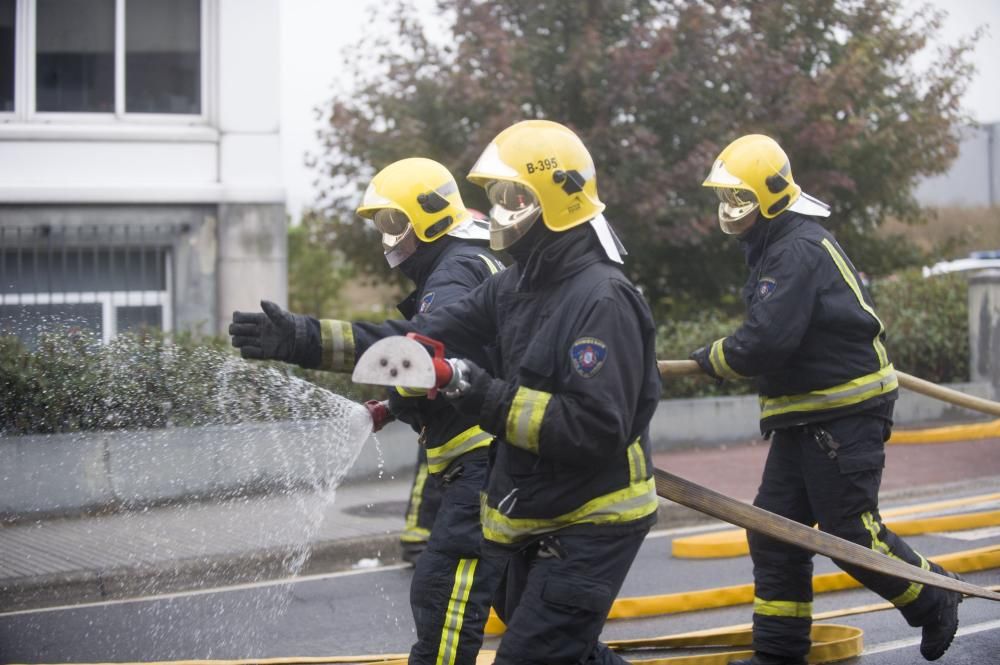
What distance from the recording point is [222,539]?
826cm

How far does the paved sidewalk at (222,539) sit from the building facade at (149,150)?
10.8 feet

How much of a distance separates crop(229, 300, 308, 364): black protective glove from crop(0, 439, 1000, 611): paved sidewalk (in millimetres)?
2002

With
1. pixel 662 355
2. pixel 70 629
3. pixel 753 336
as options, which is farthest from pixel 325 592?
pixel 662 355

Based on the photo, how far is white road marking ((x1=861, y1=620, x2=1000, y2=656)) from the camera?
557 centimetres

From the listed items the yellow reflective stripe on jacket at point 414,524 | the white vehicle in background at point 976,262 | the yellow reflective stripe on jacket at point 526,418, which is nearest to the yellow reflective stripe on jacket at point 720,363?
the yellow reflective stripe on jacket at point 526,418

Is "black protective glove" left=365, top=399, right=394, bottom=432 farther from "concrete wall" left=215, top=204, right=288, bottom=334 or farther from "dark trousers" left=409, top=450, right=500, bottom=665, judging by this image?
"concrete wall" left=215, top=204, right=288, bottom=334

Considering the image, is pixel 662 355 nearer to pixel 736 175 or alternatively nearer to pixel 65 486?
pixel 65 486

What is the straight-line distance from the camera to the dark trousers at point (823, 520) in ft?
16.0

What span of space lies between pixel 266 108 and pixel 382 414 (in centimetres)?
914

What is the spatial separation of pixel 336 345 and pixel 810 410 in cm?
195

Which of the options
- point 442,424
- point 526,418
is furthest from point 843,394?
point 526,418

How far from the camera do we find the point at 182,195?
12.6 m

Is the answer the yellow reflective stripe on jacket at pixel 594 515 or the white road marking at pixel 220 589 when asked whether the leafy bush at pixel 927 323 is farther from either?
the yellow reflective stripe on jacket at pixel 594 515

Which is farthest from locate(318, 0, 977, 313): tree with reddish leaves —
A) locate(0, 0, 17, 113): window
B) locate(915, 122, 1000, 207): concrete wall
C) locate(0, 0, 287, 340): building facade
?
locate(915, 122, 1000, 207): concrete wall
